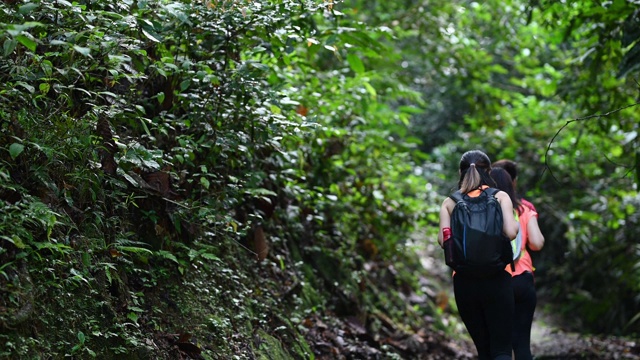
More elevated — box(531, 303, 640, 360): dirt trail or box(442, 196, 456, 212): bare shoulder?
box(442, 196, 456, 212): bare shoulder

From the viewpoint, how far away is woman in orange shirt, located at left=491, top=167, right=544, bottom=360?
555 centimetres

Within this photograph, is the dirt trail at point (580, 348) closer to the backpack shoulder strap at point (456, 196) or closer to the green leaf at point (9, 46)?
the backpack shoulder strap at point (456, 196)

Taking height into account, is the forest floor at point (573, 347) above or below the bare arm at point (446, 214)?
below

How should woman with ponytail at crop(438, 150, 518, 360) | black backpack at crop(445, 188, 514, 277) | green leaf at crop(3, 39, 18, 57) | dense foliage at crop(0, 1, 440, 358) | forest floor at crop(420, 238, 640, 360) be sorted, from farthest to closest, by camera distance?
forest floor at crop(420, 238, 640, 360), woman with ponytail at crop(438, 150, 518, 360), black backpack at crop(445, 188, 514, 277), dense foliage at crop(0, 1, 440, 358), green leaf at crop(3, 39, 18, 57)

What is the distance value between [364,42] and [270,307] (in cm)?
238

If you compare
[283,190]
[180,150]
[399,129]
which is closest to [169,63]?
[180,150]

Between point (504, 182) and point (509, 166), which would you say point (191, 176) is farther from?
point (509, 166)

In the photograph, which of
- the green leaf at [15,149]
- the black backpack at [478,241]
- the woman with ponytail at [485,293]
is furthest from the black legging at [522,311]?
the green leaf at [15,149]

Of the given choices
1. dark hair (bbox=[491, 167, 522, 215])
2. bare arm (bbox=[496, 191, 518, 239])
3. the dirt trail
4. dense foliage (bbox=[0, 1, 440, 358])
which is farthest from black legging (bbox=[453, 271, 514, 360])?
the dirt trail

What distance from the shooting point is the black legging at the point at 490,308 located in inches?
198

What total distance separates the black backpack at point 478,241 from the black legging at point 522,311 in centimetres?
71

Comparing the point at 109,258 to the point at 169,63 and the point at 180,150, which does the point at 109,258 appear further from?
the point at 169,63

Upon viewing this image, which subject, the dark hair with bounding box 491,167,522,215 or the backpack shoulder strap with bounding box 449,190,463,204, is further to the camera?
the dark hair with bounding box 491,167,522,215

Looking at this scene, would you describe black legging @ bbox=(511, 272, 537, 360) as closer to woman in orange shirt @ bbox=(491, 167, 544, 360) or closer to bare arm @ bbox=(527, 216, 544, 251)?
woman in orange shirt @ bbox=(491, 167, 544, 360)
